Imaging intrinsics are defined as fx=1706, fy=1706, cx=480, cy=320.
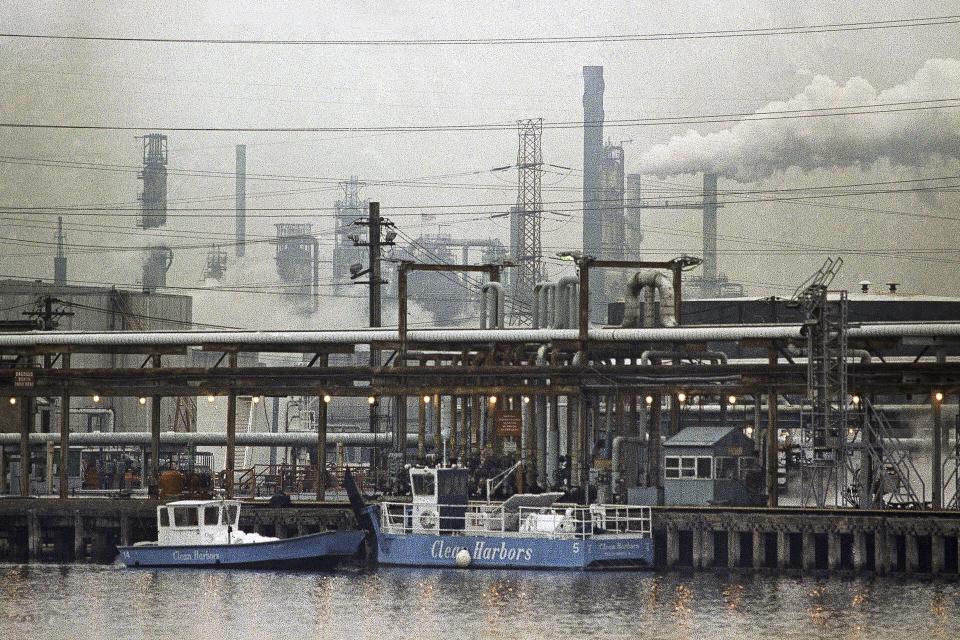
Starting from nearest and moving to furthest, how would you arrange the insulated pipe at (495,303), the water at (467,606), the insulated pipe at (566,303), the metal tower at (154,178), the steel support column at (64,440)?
1. the water at (467,606)
2. the steel support column at (64,440)
3. the insulated pipe at (566,303)
4. the insulated pipe at (495,303)
5. the metal tower at (154,178)

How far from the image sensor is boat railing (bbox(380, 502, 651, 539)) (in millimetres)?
63156

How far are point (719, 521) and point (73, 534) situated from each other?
31.5 metres

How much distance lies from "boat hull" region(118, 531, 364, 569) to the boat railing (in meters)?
2.00

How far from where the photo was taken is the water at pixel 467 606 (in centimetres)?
5075

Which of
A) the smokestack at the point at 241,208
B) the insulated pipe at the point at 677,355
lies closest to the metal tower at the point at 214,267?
the smokestack at the point at 241,208

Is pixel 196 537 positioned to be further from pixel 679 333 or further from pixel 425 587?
pixel 679 333

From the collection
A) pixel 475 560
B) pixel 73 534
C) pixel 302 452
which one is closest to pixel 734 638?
pixel 475 560

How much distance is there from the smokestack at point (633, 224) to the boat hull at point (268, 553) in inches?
4539

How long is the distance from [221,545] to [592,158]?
117576mm

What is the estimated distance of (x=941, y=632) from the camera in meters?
49.2

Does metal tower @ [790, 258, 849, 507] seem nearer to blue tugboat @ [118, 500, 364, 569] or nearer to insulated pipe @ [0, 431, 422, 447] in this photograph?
blue tugboat @ [118, 500, 364, 569]

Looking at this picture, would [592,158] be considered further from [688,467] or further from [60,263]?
[688,467]

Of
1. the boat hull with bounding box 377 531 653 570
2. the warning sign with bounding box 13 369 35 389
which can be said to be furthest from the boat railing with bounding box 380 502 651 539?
the warning sign with bounding box 13 369 35 389

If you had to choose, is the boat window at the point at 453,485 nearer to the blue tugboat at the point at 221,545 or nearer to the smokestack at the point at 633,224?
the blue tugboat at the point at 221,545
